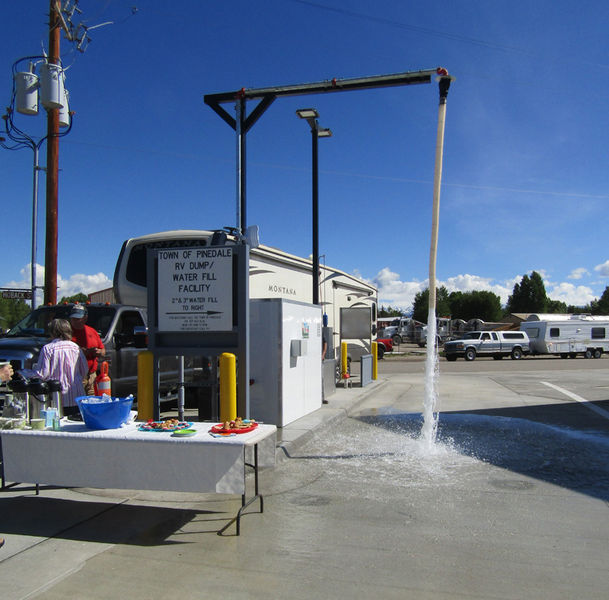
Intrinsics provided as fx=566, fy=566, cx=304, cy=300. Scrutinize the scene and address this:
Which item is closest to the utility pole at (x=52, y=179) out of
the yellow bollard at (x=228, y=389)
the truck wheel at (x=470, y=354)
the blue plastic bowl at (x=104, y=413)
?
the yellow bollard at (x=228, y=389)

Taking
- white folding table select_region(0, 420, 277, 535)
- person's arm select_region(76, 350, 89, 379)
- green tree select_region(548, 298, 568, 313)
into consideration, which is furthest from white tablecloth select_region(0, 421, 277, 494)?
green tree select_region(548, 298, 568, 313)

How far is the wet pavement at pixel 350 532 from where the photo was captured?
→ 11.7ft

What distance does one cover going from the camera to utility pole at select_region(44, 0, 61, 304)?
12820 millimetres

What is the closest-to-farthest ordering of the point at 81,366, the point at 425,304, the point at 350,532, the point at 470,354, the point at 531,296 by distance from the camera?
the point at 350,532
the point at 81,366
the point at 470,354
the point at 531,296
the point at 425,304

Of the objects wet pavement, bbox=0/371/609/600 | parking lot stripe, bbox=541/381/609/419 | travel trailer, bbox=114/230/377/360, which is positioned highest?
travel trailer, bbox=114/230/377/360

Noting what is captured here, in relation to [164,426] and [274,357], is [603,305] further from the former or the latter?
[164,426]

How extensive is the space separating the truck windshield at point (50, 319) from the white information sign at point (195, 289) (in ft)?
10.3

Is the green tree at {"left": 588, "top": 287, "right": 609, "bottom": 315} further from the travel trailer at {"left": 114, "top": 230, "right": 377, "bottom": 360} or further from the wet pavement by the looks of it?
the wet pavement

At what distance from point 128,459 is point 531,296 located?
88.6 metres

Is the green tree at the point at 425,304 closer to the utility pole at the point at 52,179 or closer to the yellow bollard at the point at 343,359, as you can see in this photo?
the yellow bollard at the point at 343,359

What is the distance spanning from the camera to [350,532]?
450cm

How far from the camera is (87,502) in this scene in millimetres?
5312

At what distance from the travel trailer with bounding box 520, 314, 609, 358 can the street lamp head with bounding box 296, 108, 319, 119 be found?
84.0 ft

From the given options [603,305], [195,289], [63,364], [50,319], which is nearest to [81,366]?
[63,364]
